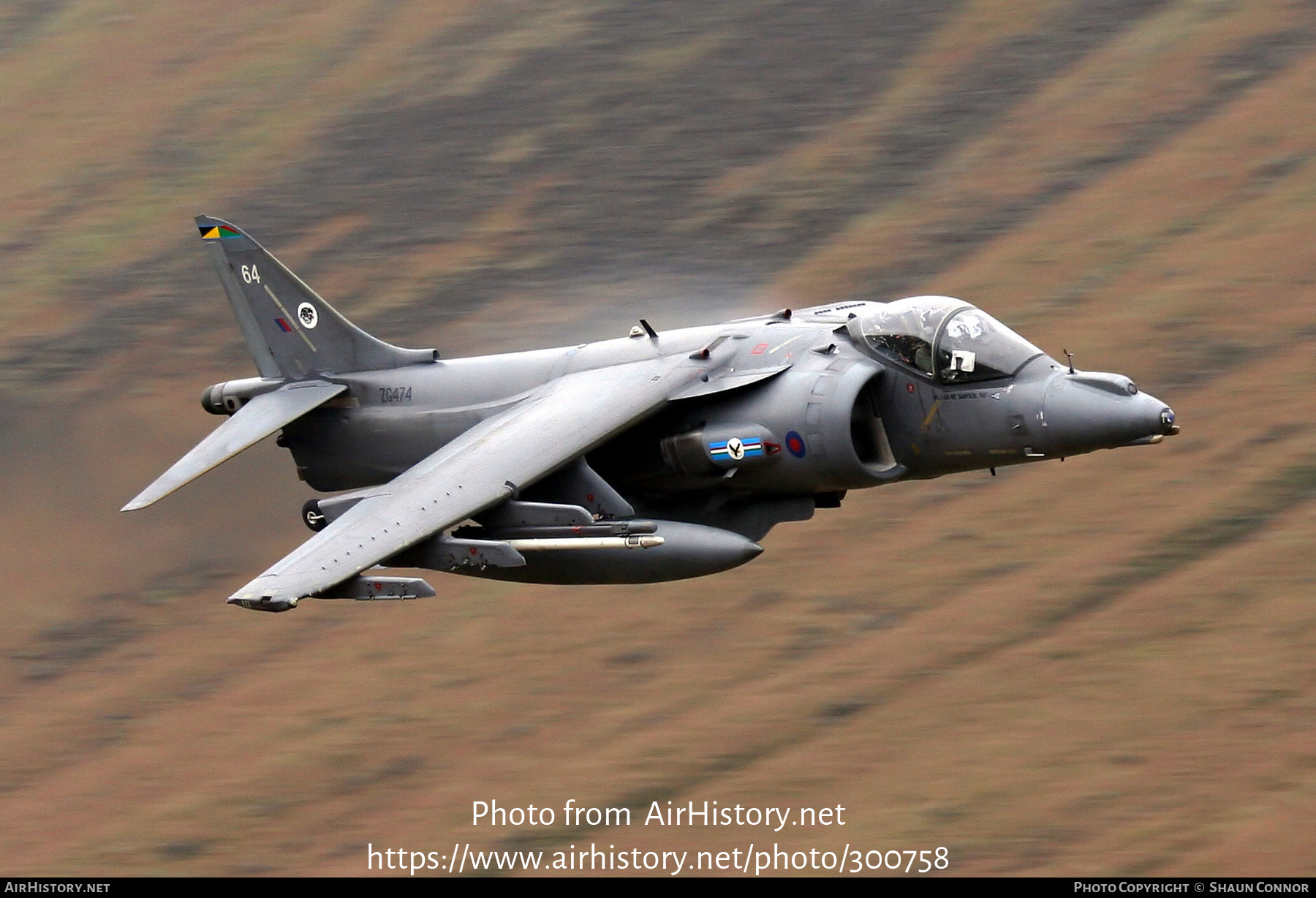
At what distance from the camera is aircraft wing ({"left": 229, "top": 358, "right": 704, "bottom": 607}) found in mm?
18578

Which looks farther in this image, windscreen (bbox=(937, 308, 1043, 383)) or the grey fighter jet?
windscreen (bbox=(937, 308, 1043, 383))

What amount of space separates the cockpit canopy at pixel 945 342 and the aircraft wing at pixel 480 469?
220 centimetres

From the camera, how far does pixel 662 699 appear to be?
26156 millimetres

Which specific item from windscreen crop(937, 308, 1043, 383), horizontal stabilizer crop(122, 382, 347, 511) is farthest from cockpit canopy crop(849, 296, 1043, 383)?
horizontal stabilizer crop(122, 382, 347, 511)

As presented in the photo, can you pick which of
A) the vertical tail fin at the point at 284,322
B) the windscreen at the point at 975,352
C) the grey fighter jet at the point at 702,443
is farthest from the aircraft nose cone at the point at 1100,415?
the vertical tail fin at the point at 284,322

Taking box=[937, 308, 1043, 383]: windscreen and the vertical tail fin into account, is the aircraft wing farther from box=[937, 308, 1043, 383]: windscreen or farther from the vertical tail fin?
box=[937, 308, 1043, 383]: windscreen

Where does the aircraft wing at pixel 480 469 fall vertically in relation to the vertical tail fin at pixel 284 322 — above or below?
below

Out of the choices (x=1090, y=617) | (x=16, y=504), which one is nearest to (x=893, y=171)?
(x=1090, y=617)

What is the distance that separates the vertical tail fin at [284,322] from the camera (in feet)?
78.8

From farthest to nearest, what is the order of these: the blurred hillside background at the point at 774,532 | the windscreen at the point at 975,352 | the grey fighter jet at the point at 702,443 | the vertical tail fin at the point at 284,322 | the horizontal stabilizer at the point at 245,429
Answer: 1. the blurred hillside background at the point at 774,532
2. the vertical tail fin at the point at 284,322
3. the horizontal stabilizer at the point at 245,429
4. the windscreen at the point at 975,352
5. the grey fighter jet at the point at 702,443

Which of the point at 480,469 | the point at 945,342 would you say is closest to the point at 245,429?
the point at 480,469

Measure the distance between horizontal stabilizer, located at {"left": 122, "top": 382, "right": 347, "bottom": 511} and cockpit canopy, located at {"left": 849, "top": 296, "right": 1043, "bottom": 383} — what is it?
24.0 feet

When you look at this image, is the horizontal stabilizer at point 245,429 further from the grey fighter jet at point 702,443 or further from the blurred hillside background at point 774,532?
the blurred hillside background at point 774,532

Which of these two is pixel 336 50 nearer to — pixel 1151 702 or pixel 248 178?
pixel 248 178
